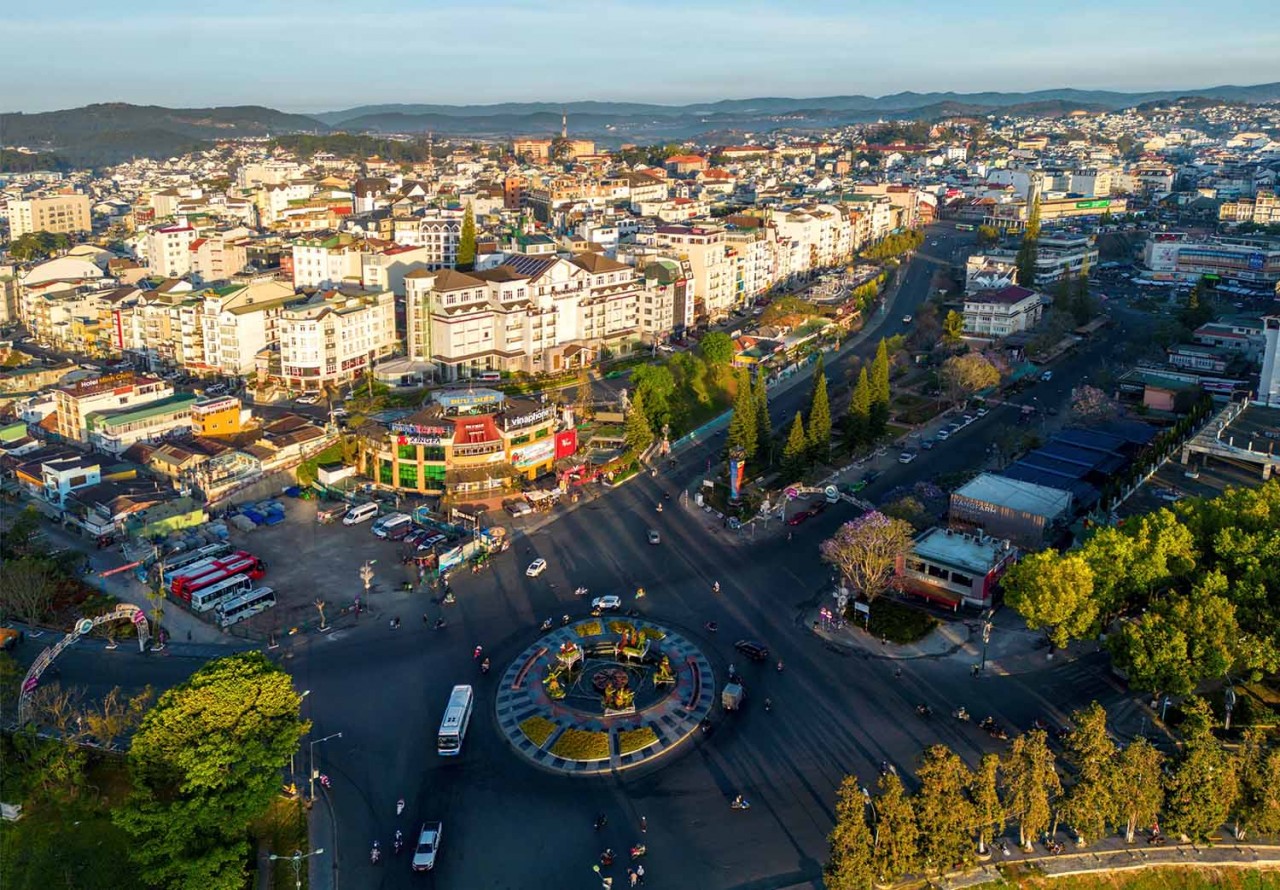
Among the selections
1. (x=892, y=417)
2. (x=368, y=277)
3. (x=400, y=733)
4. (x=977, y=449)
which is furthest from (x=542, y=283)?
(x=400, y=733)

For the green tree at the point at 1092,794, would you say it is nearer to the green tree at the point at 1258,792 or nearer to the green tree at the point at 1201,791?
the green tree at the point at 1201,791

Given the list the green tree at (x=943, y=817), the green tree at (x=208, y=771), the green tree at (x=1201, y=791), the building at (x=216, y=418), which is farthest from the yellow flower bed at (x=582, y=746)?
the building at (x=216, y=418)

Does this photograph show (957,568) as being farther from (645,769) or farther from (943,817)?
(645,769)

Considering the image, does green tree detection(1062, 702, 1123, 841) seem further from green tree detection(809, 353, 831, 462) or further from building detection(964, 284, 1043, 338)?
building detection(964, 284, 1043, 338)

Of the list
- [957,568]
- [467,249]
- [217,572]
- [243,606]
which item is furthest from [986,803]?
[467,249]

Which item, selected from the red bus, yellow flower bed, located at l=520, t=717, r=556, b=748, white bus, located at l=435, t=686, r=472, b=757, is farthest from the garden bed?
the red bus

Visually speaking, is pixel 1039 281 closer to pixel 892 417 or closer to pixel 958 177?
pixel 892 417
